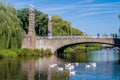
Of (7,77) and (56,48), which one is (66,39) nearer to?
(56,48)

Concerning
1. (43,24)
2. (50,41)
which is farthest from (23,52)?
(43,24)

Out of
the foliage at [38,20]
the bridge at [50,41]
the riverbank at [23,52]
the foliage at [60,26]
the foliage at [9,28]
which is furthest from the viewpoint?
the foliage at [60,26]

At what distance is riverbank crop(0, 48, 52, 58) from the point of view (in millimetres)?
48669

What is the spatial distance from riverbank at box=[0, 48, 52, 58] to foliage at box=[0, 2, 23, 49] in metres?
0.77

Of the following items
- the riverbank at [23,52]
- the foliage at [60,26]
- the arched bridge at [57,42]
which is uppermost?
the foliage at [60,26]

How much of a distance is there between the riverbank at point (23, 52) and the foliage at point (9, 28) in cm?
77

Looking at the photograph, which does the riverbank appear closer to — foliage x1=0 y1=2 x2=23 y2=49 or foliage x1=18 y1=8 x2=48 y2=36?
foliage x1=0 y1=2 x2=23 y2=49

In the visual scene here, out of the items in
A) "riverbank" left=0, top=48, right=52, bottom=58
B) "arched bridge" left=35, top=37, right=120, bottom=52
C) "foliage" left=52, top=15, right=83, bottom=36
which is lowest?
"riverbank" left=0, top=48, right=52, bottom=58

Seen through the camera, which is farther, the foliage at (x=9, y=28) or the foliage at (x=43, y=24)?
the foliage at (x=43, y=24)

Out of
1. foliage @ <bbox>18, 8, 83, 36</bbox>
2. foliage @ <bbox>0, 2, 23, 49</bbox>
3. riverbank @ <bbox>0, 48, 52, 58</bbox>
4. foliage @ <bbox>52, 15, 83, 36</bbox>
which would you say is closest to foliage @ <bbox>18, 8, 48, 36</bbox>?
foliage @ <bbox>18, 8, 83, 36</bbox>

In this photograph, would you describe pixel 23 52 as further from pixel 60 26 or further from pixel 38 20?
pixel 60 26

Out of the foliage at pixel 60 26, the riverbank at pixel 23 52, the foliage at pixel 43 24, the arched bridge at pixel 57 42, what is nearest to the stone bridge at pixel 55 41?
the arched bridge at pixel 57 42

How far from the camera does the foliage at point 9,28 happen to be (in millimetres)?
47562

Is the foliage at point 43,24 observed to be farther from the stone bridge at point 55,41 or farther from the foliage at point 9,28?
the foliage at point 9,28
